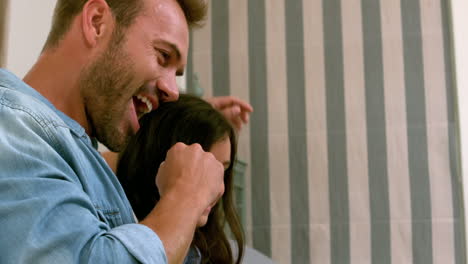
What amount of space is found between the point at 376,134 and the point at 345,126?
16 centimetres

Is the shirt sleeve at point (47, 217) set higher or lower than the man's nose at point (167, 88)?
lower

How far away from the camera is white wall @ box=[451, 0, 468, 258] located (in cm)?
293

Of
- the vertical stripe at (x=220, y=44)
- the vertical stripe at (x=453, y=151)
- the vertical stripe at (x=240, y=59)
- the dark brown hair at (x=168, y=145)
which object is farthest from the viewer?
the vertical stripe at (x=220, y=44)

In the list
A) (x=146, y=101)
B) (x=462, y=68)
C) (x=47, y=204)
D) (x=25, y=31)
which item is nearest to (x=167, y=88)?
(x=146, y=101)

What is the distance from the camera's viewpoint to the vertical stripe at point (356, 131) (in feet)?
9.59

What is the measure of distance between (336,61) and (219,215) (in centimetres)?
149

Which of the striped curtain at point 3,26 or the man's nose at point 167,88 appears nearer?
the man's nose at point 167,88

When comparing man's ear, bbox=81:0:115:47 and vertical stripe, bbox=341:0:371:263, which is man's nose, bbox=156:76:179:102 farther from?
vertical stripe, bbox=341:0:371:263

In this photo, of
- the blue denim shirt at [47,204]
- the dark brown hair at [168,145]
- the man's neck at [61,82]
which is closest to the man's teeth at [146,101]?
the man's neck at [61,82]

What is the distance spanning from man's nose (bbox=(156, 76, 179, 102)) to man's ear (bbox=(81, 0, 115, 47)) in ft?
0.44

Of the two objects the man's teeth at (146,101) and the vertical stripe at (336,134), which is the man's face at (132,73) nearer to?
the man's teeth at (146,101)

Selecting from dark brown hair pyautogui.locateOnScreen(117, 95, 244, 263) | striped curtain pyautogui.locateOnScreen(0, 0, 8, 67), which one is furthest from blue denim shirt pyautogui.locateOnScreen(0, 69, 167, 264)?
dark brown hair pyautogui.locateOnScreen(117, 95, 244, 263)

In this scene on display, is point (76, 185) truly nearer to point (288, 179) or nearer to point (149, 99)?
point (149, 99)

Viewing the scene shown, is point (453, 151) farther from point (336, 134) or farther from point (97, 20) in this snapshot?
point (97, 20)
